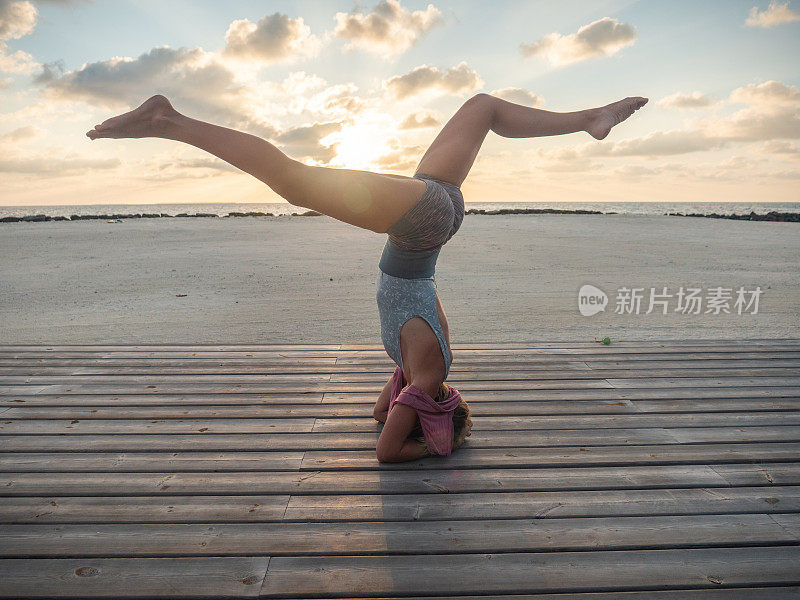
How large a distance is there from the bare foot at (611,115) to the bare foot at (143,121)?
7.52 feet

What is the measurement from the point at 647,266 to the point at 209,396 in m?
12.1

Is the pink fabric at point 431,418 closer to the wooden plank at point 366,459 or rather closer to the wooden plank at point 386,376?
the wooden plank at point 366,459

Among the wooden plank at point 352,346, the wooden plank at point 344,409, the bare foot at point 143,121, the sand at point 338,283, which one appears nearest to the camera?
the bare foot at point 143,121

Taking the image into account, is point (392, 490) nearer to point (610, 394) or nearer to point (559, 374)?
point (610, 394)

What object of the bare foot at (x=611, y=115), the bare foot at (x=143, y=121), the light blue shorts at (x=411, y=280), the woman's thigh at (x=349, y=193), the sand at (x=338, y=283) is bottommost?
the sand at (x=338, y=283)

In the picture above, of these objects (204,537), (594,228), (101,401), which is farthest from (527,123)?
(594,228)

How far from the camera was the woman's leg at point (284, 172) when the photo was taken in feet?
6.79

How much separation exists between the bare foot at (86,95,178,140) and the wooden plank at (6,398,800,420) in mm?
1777

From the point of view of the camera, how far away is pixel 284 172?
2.06m

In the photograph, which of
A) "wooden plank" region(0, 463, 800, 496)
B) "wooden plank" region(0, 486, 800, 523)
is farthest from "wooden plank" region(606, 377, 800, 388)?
"wooden plank" region(0, 486, 800, 523)

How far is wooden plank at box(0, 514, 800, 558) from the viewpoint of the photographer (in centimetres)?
205

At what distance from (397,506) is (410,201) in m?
1.35

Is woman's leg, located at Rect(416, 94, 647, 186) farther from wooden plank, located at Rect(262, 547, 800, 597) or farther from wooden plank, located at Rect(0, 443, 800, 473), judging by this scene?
wooden plank, located at Rect(262, 547, 800, 597)

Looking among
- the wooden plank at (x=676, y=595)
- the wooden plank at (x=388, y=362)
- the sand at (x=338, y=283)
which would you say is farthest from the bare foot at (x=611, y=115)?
the sand at (x=338, y=283)
